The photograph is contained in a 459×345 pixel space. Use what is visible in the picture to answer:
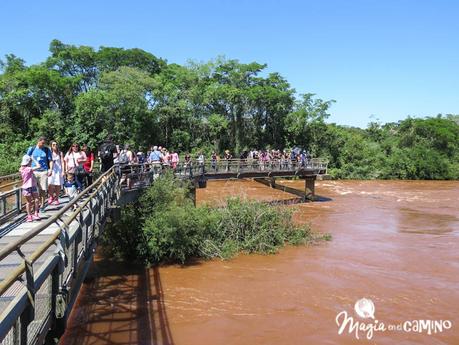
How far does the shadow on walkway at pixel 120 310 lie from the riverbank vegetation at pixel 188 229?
3.13 feet

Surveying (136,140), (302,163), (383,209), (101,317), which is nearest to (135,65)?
(136,140)

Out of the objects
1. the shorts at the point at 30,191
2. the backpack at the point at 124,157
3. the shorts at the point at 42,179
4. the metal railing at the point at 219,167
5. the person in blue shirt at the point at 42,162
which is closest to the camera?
the shorts at the point at 30,191

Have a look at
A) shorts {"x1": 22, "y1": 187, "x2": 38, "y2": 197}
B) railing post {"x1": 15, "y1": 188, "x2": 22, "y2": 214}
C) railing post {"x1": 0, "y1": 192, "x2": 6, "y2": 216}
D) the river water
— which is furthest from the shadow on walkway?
shorts {"x1": 22, "y1": 187, "x2": 38, "y2": 197}

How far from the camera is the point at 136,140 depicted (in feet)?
147

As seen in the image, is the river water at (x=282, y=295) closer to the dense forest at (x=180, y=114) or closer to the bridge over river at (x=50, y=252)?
the bridge over river at (x=50, y=252)

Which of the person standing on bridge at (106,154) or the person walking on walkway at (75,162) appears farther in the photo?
A: the person standing on bridge at (106,154)

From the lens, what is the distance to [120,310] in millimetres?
12211

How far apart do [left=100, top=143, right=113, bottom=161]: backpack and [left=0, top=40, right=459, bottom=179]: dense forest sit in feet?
83.6

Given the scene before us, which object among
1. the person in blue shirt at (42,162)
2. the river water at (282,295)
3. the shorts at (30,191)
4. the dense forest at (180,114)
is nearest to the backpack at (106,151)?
the person in blue shirt at (42,162)

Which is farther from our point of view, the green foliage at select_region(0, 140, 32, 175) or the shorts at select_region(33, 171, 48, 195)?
the green foliage at select_region(0, 140, 32, 175)

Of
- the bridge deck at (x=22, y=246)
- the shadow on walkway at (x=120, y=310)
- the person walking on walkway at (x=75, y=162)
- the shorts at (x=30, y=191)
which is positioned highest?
the person walking on walkway at (x=75, y=162)

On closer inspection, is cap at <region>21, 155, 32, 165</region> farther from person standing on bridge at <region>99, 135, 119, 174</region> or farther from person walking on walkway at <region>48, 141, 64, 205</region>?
person standing on bridge at <region>99, 135, 119, 174</region>

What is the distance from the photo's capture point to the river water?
35.8ft

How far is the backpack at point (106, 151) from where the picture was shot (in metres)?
14.1
